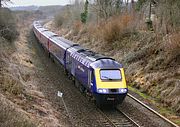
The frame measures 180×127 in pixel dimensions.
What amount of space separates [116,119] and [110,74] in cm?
247

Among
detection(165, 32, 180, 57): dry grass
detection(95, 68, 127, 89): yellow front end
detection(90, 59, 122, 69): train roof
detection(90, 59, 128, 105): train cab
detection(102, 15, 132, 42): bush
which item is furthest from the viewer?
detection(102, 15, 132, 42): bush

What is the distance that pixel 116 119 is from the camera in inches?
667

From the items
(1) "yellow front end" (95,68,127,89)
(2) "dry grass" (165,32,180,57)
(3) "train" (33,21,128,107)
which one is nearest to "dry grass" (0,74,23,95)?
(3) "train" (33,21,128,107)

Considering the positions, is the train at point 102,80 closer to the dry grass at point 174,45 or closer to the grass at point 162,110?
the grass at point 162,110

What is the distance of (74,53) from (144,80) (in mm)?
4887

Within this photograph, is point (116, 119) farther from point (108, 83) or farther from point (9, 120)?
point (9, 120)

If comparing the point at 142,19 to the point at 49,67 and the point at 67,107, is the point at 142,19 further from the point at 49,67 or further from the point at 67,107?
the point at 67,107

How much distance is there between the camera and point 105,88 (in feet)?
57.8

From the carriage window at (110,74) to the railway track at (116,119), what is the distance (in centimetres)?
170

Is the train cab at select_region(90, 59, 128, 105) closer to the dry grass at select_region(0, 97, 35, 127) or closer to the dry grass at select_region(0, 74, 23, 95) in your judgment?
the dry grass at select_region(0, 74, 23, 95)

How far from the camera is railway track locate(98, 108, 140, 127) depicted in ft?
52.6

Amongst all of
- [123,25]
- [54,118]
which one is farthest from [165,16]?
[54,118]

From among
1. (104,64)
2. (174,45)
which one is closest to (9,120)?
(104,64)

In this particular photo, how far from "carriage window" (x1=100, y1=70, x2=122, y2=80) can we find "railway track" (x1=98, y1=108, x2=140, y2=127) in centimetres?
170
